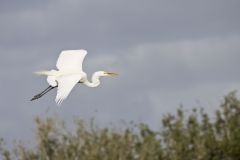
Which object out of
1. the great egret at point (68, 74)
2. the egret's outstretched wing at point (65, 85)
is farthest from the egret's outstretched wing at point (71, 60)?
the egret's outstretched wing at point (65, 85)

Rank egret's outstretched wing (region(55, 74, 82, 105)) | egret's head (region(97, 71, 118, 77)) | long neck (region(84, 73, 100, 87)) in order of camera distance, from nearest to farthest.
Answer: egret's outstretched wing (region(55, 74, 82, 105)) → long neck (region(84, 73, 100, 87)) → egret's head (region(97, 71, 118, 77))

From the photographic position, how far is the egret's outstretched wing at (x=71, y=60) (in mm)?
46469

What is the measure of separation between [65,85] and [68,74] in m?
2.27

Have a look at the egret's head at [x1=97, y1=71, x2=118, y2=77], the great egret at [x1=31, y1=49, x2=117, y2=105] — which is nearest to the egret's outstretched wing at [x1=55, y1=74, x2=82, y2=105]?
the great egret at [x1=31, y1=49, x2=117, y2=105]

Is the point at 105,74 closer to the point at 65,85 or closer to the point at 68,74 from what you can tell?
the point at 68,74

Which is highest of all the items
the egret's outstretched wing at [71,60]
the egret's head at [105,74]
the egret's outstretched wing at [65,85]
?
the egret's outstretched wing at [71,60]

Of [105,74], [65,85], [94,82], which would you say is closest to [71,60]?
[105,74]

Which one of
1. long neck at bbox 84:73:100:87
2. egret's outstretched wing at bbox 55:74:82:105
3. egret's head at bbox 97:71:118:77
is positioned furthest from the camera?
egret's head at bbox 97:71:118:77

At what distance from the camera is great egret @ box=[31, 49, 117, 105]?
42.1 m

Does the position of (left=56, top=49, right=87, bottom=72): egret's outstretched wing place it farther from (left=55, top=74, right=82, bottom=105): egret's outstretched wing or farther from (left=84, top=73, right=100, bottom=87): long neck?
(left=55, top=74, right=82, bottom=105): egret's outstretched wing

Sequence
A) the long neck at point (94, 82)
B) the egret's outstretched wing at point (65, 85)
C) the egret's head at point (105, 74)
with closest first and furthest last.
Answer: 1. the egret's outstretched wing at point (65, 85)
2. the long neck at point (94, 82)
3. the egret's head at point (105, 74)

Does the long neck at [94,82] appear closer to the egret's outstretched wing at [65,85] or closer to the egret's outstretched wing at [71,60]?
the egret's outstretched wing at [71,60]

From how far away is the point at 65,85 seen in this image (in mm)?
42406

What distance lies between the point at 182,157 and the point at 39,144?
3.77m
